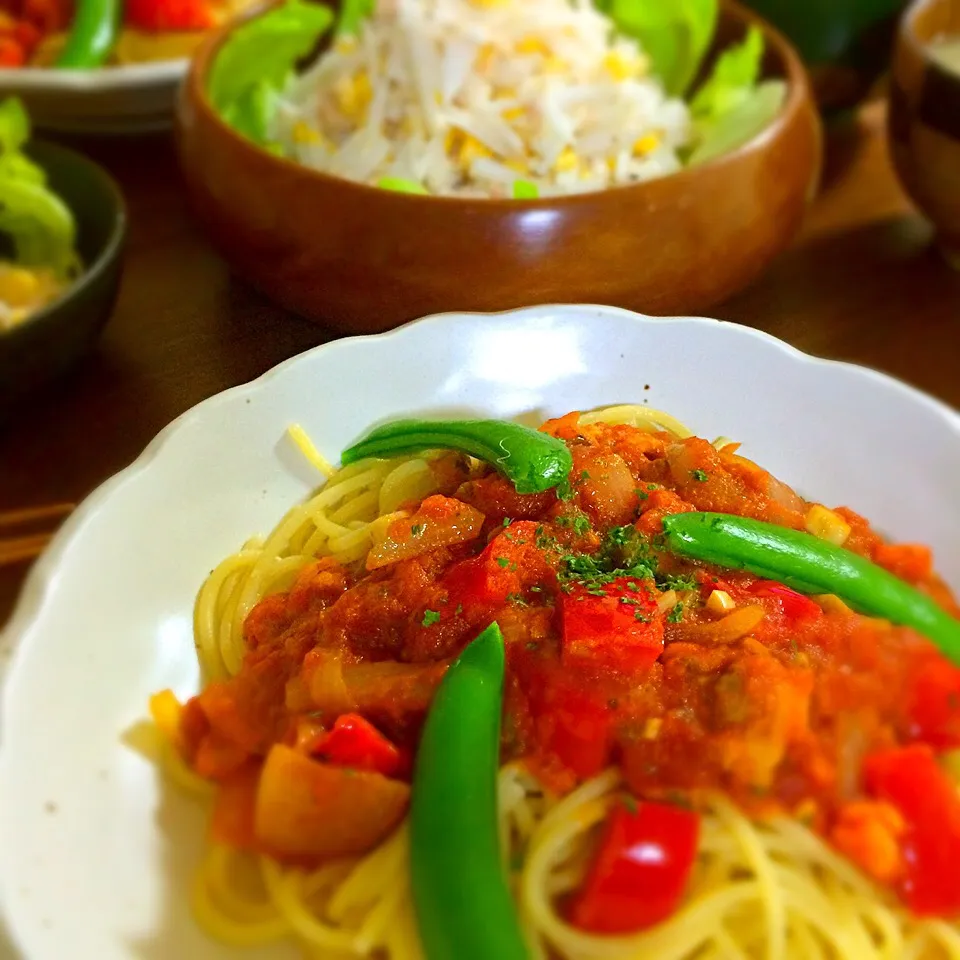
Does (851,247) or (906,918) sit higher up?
(851,247)

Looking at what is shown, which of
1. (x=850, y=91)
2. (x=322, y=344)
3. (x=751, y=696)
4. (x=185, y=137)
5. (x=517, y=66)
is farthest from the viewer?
(x=850, y=91)

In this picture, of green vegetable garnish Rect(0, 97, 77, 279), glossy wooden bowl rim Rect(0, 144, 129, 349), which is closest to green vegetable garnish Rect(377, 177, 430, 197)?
glossy wooden bowl rim Rect(0, 144, 129, 349)

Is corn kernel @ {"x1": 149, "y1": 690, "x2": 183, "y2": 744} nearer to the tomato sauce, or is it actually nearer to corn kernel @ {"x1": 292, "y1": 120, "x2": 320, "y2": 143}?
the tomato sauce

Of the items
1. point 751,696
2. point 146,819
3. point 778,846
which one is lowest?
point 146,819

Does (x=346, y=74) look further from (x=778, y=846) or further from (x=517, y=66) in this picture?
(x=778, y=846)

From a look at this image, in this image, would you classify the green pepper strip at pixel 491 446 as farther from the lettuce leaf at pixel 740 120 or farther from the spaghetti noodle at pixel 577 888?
the lettuce leaf at pixel 740 120

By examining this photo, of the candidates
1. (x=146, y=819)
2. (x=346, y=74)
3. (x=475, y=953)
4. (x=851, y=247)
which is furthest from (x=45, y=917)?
(x=346, y=74)

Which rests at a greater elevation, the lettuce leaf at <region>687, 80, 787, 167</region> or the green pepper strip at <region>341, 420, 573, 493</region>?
the lettuce leaf at <region>687, 80, 787, 167</region>
